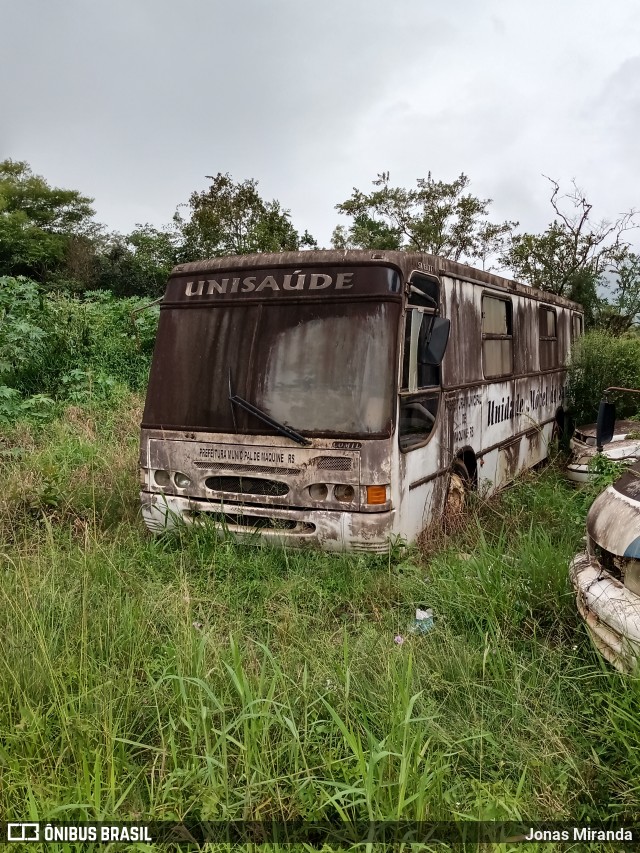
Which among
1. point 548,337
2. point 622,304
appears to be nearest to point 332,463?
point 548,337

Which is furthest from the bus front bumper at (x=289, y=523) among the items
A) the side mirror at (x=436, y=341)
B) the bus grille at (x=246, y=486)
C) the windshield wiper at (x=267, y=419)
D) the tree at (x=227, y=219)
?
the tree at (x=227, y=219)

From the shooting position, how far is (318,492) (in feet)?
15.0

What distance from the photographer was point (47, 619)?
336 centimetres

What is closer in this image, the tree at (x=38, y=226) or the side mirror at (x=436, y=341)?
the side mirror at (x=436, y=341)

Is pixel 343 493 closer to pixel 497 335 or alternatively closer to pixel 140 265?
pixel 497 335

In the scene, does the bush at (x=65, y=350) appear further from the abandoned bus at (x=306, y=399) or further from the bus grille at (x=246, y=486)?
the bus grille at (x=246, y=486)

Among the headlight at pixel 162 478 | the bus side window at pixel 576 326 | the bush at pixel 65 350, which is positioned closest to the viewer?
the headlight at pixel 162 478

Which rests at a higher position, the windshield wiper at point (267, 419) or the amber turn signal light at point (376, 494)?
the windshield wiper at point (267, 419)

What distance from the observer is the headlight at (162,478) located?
5.14 m

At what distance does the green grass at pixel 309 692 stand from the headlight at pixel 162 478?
30.3 inches

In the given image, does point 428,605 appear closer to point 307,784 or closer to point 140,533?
point 307,784

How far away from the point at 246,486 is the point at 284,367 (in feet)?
3.15

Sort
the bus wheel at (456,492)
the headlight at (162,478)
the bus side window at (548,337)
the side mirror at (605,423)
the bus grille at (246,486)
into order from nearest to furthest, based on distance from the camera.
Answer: the side mirror at (605,423) < the bus grille at (246,486) < the headlight at (162,478) < the bus wheel at (456,492) < the bus side window at (548,337)

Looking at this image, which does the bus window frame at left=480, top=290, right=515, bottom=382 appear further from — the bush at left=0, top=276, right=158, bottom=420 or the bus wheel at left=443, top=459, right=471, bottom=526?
the bush at left=0, top=276, right=158, bottom=420
